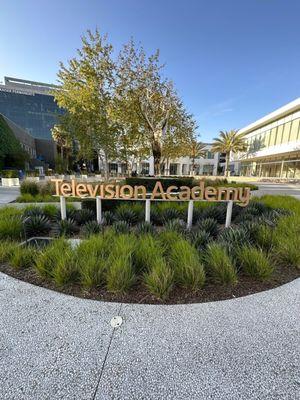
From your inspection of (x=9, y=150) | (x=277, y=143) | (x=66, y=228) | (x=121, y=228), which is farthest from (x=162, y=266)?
(x=277, y=143)

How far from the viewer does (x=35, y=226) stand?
5.54 metres

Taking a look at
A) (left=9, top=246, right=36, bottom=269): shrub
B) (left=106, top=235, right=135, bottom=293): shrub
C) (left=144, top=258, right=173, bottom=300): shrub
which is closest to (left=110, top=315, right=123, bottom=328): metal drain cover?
(left=106, top=235, right=135, bottom=293): shrub

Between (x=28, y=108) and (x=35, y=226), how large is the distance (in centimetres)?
8715

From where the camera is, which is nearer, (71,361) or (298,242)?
(71,361)

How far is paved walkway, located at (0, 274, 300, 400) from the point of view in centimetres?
169

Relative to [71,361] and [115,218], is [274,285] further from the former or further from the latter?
[115,218]

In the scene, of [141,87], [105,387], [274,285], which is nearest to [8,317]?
[105,387]

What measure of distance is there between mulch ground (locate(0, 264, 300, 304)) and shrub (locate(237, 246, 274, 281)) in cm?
11

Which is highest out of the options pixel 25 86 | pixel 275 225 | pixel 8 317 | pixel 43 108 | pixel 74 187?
pixel 25 86

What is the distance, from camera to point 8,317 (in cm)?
253

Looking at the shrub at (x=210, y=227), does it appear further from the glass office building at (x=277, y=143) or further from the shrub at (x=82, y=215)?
the glass office building at (x=277, y=143)

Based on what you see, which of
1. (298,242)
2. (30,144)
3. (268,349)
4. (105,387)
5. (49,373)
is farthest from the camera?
(30,144)

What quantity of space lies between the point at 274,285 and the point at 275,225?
2.66 metres

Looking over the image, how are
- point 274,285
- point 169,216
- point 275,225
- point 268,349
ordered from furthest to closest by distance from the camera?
point 169,216 < point 275,225 < point 274,285 < point 268,349
